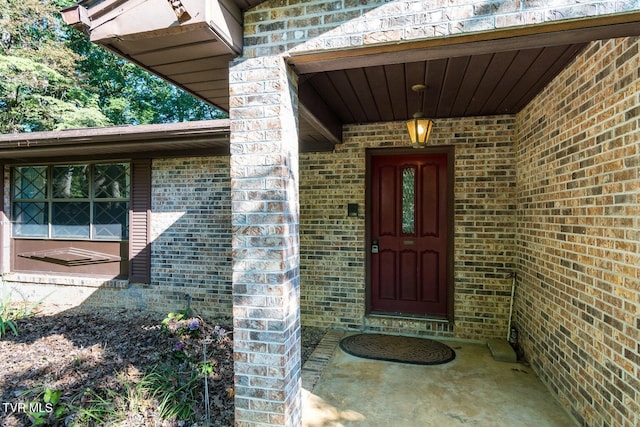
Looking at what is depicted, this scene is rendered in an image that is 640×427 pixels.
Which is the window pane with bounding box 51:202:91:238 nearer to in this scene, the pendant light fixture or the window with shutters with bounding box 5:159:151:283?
the window with shutters with bounding box 5:159:151:283

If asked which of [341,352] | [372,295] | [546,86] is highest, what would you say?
[546,86]

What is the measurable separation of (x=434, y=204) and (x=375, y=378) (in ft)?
7.17

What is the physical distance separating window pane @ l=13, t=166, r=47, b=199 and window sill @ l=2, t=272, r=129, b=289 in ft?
4.54

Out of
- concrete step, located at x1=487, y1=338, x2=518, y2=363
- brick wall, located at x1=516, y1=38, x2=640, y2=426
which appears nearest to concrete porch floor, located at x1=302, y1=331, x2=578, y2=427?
concrete step, located at x1=487, y1=338, x2=518, y2=363

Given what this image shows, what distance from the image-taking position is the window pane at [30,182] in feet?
19.4

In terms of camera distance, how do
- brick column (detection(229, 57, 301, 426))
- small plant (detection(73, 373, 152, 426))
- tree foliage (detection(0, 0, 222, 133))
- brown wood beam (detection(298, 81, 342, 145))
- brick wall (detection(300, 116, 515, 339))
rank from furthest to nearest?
tree foliage (detection(0, 0, 222, 133)) < brick wall (detection(300, 116, 515, 339)) < brown wood beam (detection(298, 81, 342, 145)) < small plant (detection(73, 373, 152, 426)) < brick column (detection(229, 57, 301, 426))

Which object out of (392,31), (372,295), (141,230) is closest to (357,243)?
(372,295)

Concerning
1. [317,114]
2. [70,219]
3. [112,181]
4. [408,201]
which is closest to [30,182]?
[70,219]

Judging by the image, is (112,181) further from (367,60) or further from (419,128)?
(367,60)

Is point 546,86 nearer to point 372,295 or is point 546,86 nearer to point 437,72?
A: point 437,72

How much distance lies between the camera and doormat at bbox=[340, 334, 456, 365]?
341 centimetres

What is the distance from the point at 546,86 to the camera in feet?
9.73

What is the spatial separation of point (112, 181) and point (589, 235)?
20.6ft

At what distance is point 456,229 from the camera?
13.0 feet
